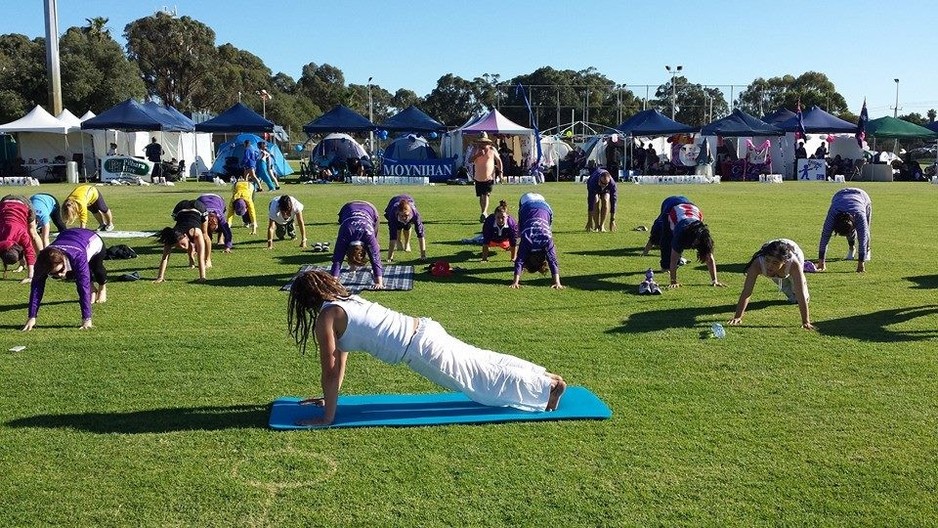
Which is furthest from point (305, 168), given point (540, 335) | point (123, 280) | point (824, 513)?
point (824, 513)

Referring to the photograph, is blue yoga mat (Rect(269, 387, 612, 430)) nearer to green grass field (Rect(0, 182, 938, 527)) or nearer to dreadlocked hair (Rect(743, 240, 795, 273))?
green grass field (Rect(0, 182, 938, 527))

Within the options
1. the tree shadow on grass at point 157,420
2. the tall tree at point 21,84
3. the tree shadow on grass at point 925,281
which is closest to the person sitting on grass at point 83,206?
the tree shadow on grass at point 157,420

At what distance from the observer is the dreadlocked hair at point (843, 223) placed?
35.9 ft

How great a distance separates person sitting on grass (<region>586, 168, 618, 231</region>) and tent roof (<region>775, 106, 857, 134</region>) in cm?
2314

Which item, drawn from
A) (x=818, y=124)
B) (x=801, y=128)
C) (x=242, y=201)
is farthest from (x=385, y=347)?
(x=818, y=124)

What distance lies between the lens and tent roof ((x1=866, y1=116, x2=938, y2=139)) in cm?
3834

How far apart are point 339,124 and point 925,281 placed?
25276 mm

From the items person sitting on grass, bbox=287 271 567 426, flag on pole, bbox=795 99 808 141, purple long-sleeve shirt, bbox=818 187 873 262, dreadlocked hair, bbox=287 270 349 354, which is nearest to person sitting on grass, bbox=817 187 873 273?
purple long-sleeve shirt, bbox=818 187 873 262

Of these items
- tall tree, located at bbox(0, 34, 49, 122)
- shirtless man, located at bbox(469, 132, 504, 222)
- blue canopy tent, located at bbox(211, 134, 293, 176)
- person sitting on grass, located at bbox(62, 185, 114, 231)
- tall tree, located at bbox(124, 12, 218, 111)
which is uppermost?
tall tree, located at bbox(124, 12, 218, 111)

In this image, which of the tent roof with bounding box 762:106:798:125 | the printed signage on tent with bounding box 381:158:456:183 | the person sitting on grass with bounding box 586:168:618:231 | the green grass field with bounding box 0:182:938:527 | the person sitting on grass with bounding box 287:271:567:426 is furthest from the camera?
the tent roof with bounding box 762:106:798:125

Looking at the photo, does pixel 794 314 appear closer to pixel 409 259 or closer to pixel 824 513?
pixel 824 513

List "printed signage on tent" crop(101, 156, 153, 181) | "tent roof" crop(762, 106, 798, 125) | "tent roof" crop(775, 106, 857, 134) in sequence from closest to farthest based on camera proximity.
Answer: "printed signage on tent" crop(101, 156, 153, 181)
"tent roof" crop(775, 106, 857, 134)
"tent roof" crop(762, 106, 798, 125)

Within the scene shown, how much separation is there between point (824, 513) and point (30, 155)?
120ft

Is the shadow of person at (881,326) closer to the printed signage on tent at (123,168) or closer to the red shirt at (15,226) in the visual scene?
the red shirt at (15,226)
